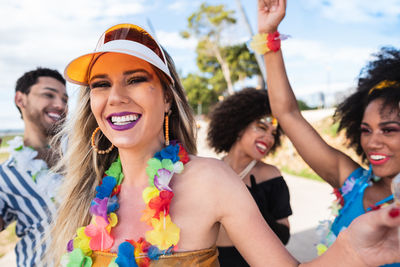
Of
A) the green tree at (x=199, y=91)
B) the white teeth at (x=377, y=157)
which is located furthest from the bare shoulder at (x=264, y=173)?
the green tree at (x=199, y=91)

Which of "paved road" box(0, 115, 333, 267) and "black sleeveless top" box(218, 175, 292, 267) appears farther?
"paved road" box(0, 115, 333, 267)

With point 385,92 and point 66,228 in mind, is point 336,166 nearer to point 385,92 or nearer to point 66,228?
point 385,92

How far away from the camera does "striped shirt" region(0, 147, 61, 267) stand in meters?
2.50

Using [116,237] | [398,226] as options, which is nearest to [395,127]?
[398,226]

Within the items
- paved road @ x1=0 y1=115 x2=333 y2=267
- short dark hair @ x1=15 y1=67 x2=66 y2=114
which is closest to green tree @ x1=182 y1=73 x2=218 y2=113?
paved road @ x1=0 y1=115 x2=333 y2=267

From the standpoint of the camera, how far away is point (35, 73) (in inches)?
124

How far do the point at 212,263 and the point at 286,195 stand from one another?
157 cm

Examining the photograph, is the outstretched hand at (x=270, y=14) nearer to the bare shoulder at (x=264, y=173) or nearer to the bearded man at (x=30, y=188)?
the bare shoulder at (x=264, y=173)

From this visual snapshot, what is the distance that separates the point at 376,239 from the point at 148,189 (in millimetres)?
1020

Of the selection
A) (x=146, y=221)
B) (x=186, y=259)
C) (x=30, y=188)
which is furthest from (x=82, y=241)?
(x=30, y=188)

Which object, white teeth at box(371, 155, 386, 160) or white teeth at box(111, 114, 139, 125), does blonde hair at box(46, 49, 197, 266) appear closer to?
white teeth at box(111, 114, 139, 125)

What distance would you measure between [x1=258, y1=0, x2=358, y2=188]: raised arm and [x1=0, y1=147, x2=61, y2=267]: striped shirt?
1.76 metres

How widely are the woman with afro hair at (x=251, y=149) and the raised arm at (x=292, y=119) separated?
73 centimetres

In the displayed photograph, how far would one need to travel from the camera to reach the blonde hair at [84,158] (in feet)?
6.15
